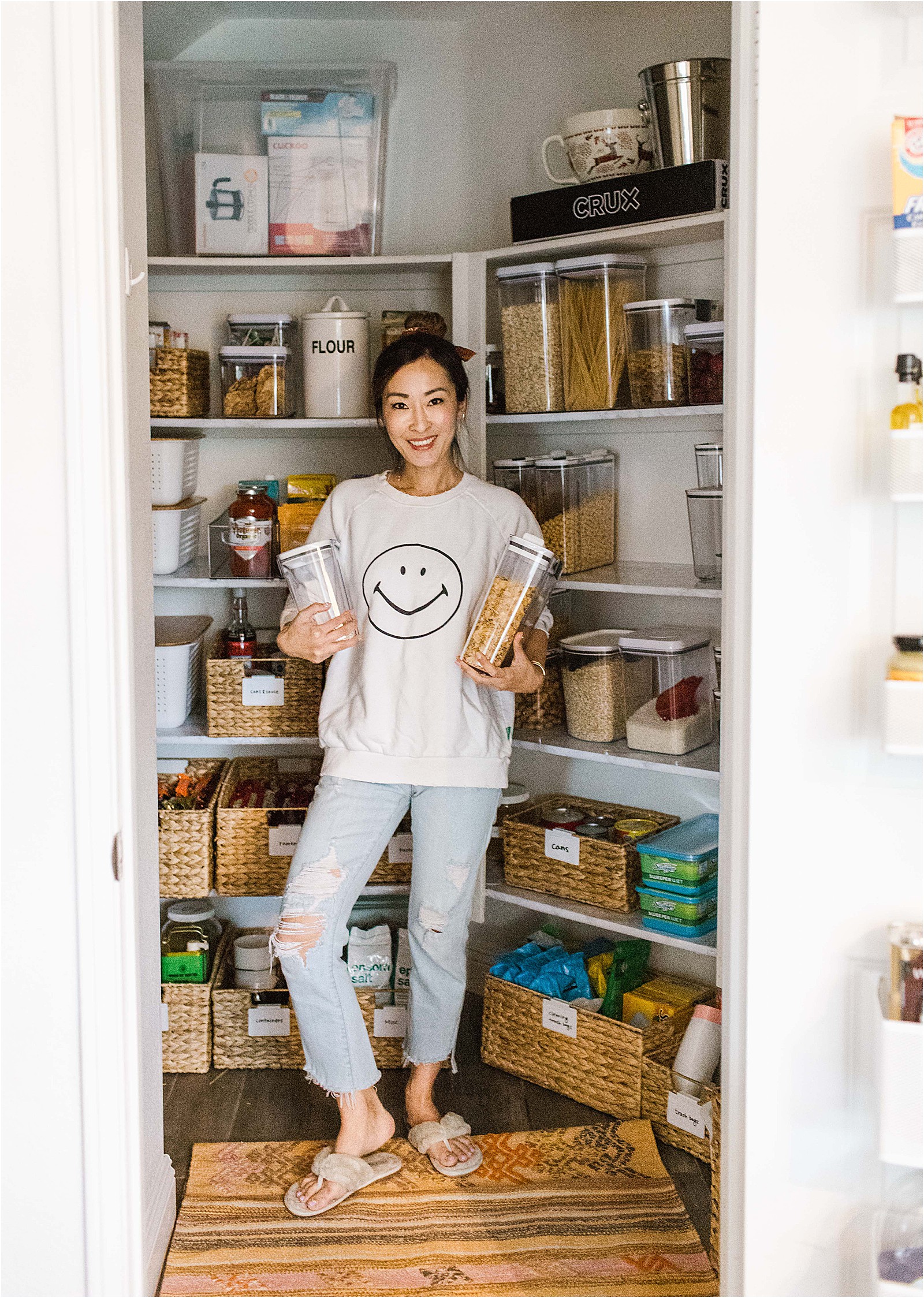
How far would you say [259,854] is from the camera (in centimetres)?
303

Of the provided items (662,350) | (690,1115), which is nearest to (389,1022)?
(690,1115)

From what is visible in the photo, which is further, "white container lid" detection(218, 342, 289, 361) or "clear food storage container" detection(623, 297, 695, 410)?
"white container lid" detection(218, 342, 289, 361)

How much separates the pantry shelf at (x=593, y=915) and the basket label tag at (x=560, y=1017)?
0.66 feet

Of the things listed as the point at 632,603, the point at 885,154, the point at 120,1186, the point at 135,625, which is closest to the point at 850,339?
the point at 885,154

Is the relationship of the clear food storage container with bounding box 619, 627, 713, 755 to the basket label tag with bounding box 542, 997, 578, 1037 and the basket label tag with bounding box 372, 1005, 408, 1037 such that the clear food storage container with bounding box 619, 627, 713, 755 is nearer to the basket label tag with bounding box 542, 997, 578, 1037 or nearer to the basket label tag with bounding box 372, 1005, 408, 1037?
the basket label tag with bounding box 542, 997, 578, 1037

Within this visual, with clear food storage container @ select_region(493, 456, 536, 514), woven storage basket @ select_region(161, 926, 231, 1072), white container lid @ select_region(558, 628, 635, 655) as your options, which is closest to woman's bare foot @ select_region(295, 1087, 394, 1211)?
woven storage basket @ select_region(161, 926, 231, 1072)

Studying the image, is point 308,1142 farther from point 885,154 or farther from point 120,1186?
point 885,154

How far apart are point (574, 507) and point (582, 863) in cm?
85

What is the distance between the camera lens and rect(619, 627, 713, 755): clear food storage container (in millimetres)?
2732

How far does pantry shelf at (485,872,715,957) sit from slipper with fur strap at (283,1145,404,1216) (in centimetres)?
67

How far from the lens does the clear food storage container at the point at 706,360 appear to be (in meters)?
2.59

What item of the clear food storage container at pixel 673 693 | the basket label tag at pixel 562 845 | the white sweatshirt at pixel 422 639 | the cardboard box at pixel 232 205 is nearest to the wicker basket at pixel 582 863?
the basket label tag at pixel 562 845

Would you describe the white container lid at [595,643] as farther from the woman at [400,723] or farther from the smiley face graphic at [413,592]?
the smiley face graphic at [413,592]

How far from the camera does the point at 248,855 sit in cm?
303
